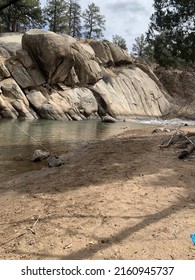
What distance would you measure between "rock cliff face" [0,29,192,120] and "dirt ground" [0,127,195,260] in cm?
2635

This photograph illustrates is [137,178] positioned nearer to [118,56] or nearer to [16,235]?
[16,235]

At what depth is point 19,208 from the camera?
5828 mm

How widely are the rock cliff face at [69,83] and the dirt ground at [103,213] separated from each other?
86.4ft

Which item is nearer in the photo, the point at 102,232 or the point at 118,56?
the point at 102,232

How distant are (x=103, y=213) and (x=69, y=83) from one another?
37.6 metres

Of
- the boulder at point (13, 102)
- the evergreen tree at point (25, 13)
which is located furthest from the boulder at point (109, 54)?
the boulder at point (13, 102)

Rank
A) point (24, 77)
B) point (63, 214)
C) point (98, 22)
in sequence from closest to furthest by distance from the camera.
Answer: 1. point (63, 214)
2. point (24, 77)
3. point (98, 22)

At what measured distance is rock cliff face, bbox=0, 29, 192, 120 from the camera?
34812 mm

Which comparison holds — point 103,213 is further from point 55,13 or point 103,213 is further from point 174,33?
point 55,13

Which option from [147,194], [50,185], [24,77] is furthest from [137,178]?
[24,77]

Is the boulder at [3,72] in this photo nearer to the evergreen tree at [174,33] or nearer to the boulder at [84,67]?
the boulder at [84,67]

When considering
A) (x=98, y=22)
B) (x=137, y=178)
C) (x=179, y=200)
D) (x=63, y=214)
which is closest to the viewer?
(x=63, y=214)
